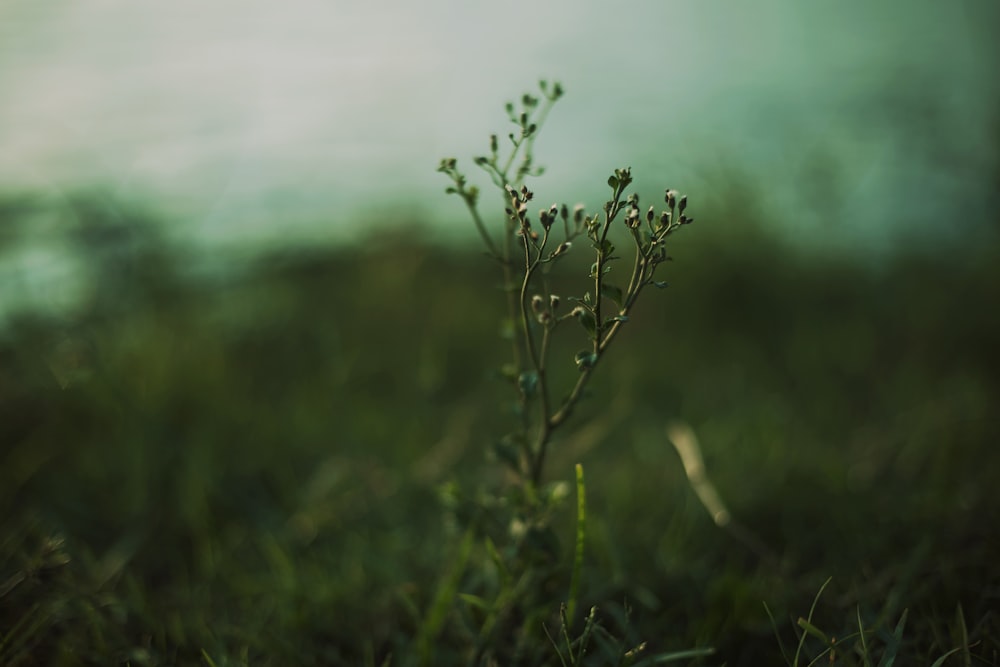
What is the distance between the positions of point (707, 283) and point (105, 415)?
2.44m

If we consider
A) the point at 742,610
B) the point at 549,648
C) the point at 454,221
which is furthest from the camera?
the point at 454,221

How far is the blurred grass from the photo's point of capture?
1.63 meters

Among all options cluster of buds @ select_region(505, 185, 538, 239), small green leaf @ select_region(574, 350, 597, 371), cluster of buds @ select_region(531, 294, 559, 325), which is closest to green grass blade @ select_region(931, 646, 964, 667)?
small green leaf @ select_region(574, 350, 597, 371)

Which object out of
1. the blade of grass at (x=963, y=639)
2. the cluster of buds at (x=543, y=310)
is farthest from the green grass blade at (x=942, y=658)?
the cluster of buds at (x=543, y=310)

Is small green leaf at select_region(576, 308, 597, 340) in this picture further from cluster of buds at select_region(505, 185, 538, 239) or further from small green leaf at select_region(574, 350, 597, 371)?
cluster of buds at select_region(505, 185, 538, 239)

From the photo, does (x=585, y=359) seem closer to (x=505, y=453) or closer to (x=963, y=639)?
(x=505, y=453)

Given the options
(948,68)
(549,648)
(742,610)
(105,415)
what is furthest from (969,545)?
(948,68)

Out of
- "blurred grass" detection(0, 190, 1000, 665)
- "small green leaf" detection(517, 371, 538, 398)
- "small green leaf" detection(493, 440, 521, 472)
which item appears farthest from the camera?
"blurred grass" detection(0, 190, 1000, 665)

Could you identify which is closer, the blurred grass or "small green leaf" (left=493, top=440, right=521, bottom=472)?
"small green leaf" (left=493, top=440, right=521, bottom=472)

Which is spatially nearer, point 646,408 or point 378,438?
point 378,438

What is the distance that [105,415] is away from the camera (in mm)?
2527

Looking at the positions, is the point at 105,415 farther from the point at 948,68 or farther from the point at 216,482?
the point at 948,68

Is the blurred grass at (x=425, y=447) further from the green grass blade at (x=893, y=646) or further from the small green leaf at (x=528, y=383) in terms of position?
the small green leaf at (x=528, y=383)

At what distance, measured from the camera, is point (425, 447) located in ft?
8.32
